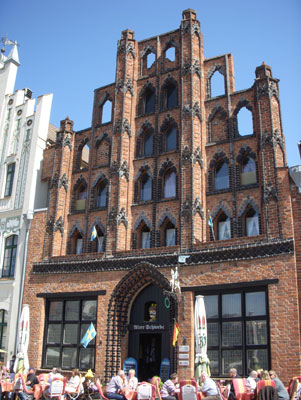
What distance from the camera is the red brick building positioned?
16.2 meters

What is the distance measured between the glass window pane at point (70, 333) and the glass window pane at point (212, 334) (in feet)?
19.4

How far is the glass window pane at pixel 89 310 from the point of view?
63.9 feet

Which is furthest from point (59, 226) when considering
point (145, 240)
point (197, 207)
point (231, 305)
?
point (231, 305)

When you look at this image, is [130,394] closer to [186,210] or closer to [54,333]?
[186,210]

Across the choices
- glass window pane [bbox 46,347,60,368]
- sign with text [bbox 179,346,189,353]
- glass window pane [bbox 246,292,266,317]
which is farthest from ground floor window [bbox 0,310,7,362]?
glass window pane [bbox 246,292,266,317]

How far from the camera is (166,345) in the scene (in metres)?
17.9

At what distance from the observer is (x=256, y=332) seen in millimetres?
15906

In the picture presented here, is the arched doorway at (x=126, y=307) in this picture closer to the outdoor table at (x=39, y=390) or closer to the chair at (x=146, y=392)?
the outdoor table at (x=39, y=390)

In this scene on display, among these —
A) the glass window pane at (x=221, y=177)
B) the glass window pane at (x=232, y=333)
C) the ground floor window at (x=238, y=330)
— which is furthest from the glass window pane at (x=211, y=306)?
the glass window pane at (x=221, y=177)

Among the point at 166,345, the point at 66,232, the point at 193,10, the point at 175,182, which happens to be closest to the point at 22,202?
the point at 66,232

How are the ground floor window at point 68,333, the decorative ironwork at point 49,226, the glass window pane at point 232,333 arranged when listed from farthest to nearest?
the decorative ironwork at point 49,226, the ground floor window at point 68,333, the glass window pane at point 232,333

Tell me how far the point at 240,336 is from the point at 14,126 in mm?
16226

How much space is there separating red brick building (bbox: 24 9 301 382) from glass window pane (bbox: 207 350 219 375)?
0.07 metres

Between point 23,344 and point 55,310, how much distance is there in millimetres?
2033
